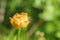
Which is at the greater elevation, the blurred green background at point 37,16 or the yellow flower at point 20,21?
the blurred green background at point 37,16

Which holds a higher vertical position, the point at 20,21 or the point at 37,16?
the point at 37,16

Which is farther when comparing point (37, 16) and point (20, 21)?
point (37, 16)

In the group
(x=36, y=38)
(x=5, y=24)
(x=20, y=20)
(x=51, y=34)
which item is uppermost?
(x=5, y=24)

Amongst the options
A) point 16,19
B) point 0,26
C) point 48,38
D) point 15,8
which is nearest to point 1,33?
point 0,26

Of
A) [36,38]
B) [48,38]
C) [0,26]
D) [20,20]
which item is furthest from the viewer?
[0,26]

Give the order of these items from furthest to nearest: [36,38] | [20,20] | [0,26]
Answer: [0,26], [36,38], [20,20]

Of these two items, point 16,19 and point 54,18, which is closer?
point 16,19

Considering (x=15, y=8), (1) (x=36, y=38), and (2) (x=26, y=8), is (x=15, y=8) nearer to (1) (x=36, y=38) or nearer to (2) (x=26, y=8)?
(2) (x=26, y=8)

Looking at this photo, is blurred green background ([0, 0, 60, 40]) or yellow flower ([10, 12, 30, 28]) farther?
blurred green background ([0, 0, 60, 40])
